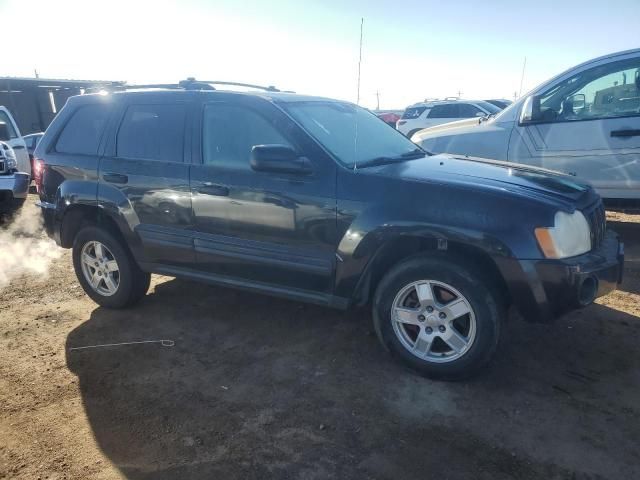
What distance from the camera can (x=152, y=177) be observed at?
3912 mm

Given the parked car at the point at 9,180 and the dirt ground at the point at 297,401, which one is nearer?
the dirt ground at the point at 297,401

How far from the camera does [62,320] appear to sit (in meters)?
4.28

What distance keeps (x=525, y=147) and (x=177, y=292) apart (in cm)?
406

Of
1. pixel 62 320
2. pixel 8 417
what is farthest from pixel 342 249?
pixel 62 320

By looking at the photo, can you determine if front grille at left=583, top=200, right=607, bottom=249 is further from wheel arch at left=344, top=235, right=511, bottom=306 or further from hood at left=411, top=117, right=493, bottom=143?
hood at left=411, top=117, right=493, bottom=143

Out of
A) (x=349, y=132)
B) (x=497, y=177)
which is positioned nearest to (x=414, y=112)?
(x=349, y=132)

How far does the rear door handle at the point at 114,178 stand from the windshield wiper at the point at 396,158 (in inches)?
74.8

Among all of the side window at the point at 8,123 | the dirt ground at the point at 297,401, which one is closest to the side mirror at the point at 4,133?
the side window at the point at 8,123

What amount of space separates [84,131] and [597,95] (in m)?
5.12

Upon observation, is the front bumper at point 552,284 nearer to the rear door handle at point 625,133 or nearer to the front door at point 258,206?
the front door at point 258,206

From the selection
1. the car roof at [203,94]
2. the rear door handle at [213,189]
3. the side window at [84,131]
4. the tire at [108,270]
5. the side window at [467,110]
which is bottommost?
the tire at [108,270]

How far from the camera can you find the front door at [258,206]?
3.35 metres

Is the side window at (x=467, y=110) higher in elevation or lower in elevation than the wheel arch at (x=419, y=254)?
higher

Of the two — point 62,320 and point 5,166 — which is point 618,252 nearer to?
point 62,320
